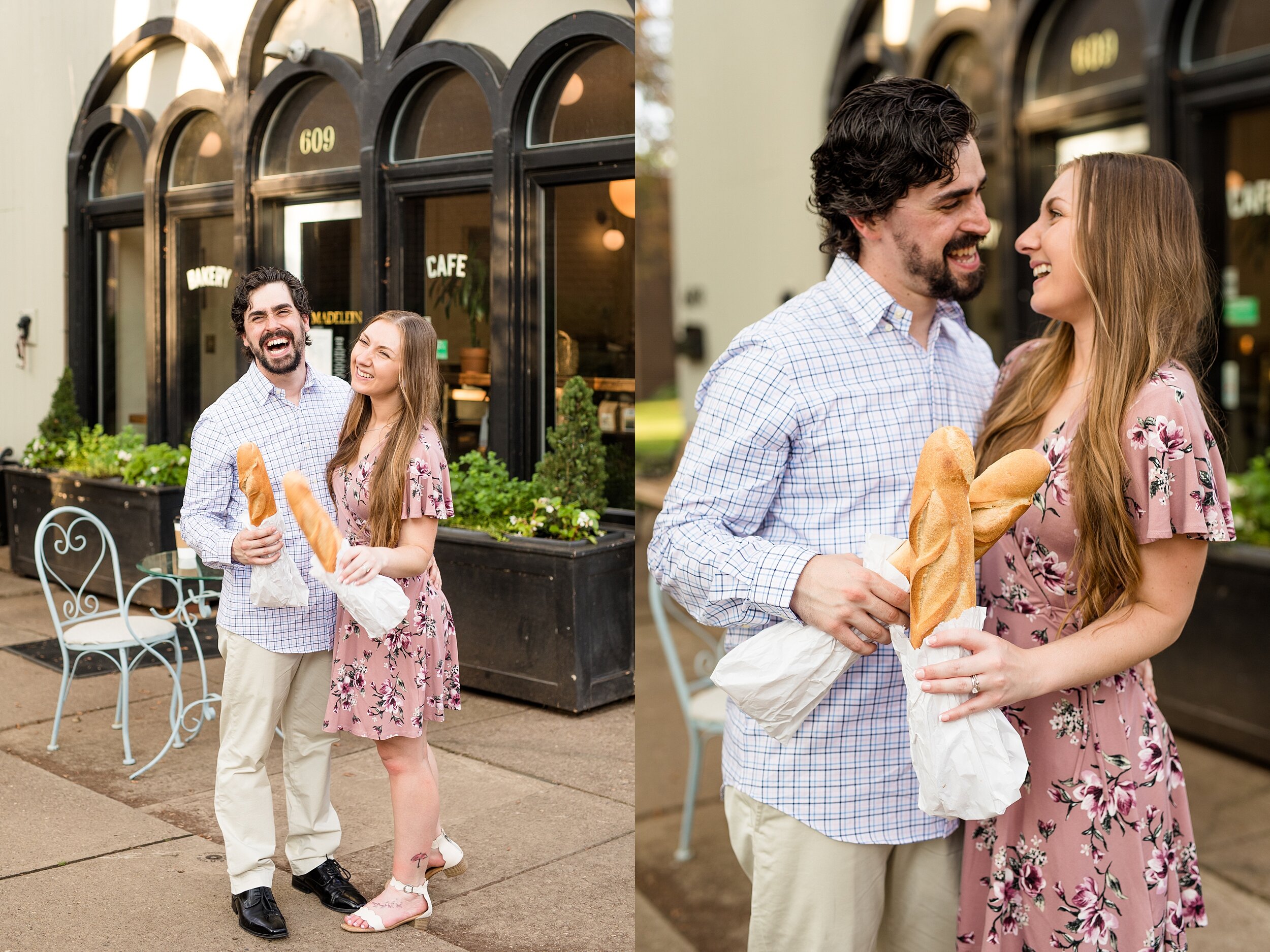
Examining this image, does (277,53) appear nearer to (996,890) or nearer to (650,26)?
(650,26)

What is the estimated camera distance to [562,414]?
225 centimetres

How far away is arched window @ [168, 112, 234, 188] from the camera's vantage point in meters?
A: 1.75

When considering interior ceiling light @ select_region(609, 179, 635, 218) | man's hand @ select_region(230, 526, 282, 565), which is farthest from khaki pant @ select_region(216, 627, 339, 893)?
interior ceiling light @ select_region(609, 179, 635, 218)

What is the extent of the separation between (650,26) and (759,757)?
1.75m

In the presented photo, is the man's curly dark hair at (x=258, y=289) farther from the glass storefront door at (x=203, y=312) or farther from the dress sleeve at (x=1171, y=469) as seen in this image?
the dress sleeve at (x=1171, y=469)

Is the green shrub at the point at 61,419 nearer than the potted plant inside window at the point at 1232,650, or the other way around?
the green shrub at the point at 61,419

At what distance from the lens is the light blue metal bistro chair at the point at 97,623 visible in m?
1.85

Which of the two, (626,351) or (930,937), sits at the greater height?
(626,351)

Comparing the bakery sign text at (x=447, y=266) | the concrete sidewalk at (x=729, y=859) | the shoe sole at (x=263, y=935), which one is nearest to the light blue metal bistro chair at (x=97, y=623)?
the shoe sole at (x=263, y=935)

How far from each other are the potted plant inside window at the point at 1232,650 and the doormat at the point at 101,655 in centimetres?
362

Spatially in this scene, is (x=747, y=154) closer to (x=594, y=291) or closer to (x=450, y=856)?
(x=594, y=291)

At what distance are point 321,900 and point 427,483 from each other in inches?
27.0

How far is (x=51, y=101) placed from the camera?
192 centimetres

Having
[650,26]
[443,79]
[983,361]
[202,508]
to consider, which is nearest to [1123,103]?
[650,26]
